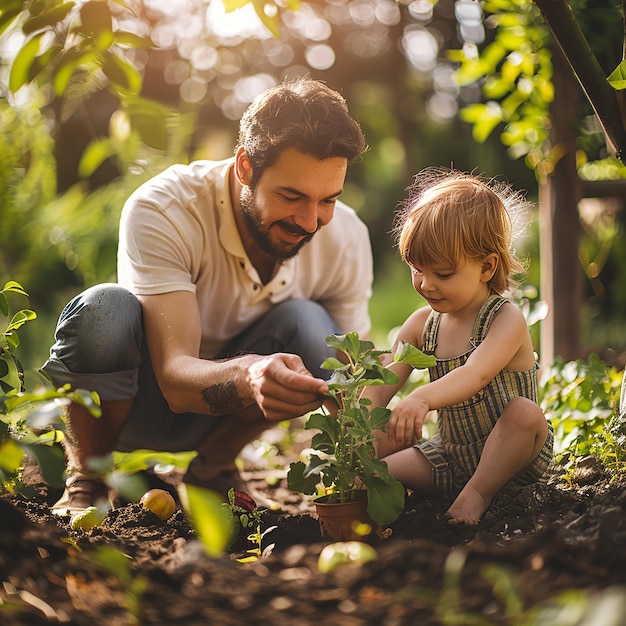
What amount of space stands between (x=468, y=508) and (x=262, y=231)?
1045mm

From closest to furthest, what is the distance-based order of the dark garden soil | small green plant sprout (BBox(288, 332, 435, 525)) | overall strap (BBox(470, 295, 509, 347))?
the dark garden soil → small green plant sprout (BBox(288, 332, 435, 525)) → overall strap (BBox(470, 295, 509, 347))

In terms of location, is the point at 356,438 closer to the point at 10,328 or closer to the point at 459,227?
the point at 459,227

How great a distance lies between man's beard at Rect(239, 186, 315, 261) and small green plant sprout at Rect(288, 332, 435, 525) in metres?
0.77

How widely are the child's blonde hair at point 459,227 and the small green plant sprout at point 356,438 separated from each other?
352mm

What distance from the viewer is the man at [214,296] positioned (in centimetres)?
213

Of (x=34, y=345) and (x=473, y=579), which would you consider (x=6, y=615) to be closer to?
(x=473, y=579)

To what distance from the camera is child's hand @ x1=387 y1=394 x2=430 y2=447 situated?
5.38 feet

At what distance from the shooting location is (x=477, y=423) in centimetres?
193

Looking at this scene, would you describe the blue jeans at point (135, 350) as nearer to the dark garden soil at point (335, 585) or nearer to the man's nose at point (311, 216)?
the man's nose at point (311, 216)

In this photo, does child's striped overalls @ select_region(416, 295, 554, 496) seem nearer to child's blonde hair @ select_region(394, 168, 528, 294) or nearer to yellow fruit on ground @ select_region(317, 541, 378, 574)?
child's blonde hair @ select_region(394, 168, 528, 294)

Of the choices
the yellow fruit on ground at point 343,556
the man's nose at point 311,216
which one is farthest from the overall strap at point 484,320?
the yellow fruit on ground at point 343,556

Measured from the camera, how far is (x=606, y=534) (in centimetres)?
116

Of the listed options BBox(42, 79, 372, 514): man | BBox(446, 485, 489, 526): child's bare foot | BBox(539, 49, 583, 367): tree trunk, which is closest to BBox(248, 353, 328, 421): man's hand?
BBox(42, 79, 372, 514): man

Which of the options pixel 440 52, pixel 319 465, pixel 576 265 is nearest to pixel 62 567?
pixel 319 465
